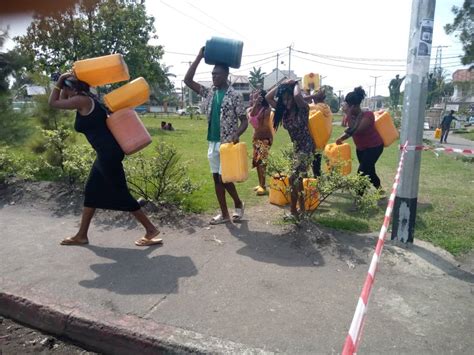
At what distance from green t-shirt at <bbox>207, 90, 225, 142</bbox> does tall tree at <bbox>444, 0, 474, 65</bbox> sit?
20.8 metres

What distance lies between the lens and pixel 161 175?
201 inches

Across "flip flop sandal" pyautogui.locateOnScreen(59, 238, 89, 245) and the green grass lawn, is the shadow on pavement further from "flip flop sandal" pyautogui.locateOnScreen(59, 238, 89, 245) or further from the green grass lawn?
the green grass lawn

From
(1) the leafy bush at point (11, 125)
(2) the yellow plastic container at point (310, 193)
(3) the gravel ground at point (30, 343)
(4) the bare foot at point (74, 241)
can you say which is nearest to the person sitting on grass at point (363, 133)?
(2) the yellow plastic container at point (310, 193)

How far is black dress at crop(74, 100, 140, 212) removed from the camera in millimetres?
3955

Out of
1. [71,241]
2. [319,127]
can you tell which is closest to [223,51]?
[319,127]

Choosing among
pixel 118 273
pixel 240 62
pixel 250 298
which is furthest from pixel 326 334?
pixel 240 62

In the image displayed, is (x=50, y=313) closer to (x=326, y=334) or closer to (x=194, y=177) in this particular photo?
(x=326, y=334)

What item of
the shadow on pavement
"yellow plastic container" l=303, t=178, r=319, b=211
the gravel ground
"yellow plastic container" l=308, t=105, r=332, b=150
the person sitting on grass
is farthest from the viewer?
"yellow plastic container" l=308, t=105, r=332, b=150

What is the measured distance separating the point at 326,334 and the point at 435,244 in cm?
223

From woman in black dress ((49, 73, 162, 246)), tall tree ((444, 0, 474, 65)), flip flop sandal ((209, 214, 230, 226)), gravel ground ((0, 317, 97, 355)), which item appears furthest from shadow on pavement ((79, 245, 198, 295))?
tall tree ((444, 0, 474, 65))

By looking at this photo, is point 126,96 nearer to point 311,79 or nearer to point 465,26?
point 311,79

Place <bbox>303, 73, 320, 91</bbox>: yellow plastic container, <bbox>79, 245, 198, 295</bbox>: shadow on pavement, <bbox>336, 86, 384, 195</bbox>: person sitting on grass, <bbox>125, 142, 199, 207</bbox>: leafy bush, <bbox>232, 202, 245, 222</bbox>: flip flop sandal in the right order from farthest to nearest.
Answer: <bbox>303, 73, 320, 91</bbox>: yellow plastic container, <bbox>336, 86, 384, 195</bbox>: person sitting on grass, <bbox>125, 142, 199, 207</bbox>: leafy bush, <bbox>232, 202, 245, 222</bbox>: flip flop sandal, <bbox>79, 245, 198, 295</bbox>: shadow on pavement

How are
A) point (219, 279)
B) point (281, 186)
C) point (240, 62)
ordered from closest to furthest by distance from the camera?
1. point (219, 279)
2. point (240, 62)
3. point (281, 186)

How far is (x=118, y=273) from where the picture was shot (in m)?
3.56
